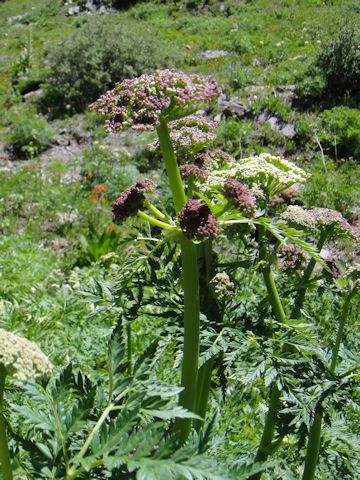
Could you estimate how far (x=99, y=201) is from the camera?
26.0ft

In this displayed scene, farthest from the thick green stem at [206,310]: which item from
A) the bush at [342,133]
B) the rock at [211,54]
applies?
the rock at [211,54]

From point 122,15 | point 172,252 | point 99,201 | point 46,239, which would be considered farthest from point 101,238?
point 122,15

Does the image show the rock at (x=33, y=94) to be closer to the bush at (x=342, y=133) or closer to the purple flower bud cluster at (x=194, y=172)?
the bush at (x=342, y=133)

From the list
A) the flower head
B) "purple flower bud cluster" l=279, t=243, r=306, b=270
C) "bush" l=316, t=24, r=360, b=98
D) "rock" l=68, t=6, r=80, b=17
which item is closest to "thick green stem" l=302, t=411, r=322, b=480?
"purple flower bud cluster" l=279, t=243, r=306, b=270

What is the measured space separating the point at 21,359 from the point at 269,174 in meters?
0.96

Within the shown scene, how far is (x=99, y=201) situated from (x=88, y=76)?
186 inches

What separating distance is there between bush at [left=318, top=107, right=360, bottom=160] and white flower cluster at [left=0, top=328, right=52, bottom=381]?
724 cm

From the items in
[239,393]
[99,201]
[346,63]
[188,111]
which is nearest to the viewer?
[188,111]

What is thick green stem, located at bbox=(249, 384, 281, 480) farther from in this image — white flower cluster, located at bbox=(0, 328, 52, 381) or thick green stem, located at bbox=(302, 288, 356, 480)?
white flower cluster, located at bbox=(0, 328, 52, 381)

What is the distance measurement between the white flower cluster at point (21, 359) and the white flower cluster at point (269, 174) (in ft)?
2.75

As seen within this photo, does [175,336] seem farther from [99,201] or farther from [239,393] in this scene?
[99,201]

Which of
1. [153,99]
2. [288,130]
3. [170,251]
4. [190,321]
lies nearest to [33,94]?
[288,130]

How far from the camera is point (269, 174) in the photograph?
1796 millimetres

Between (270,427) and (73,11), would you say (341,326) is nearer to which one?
(270,427)
